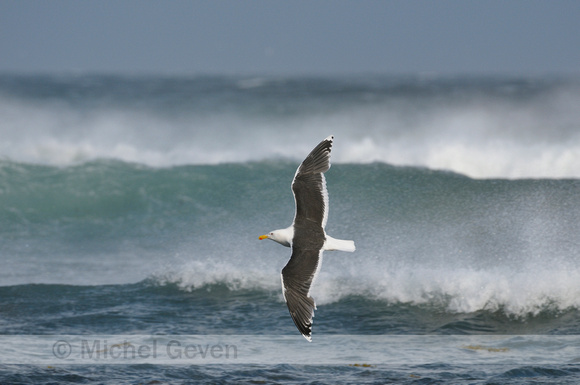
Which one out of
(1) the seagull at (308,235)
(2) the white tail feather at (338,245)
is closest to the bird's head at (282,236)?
(1) the seagull at (308,235)

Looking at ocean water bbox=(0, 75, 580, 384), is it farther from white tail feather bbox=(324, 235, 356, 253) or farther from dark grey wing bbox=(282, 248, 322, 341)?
white tail feather bbox=(324, 235, 356, 253)

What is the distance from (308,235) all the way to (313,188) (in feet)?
1.70

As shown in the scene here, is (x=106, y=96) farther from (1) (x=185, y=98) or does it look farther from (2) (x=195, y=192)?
(2) (x=195, y=192)

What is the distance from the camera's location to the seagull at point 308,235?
26.1ft

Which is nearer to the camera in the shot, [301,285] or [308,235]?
[301,285]

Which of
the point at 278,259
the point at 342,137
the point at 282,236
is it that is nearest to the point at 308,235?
the point at 282,236

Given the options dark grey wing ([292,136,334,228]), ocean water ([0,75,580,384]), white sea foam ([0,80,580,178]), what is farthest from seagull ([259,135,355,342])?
white sea foam ([0,80,580,178])

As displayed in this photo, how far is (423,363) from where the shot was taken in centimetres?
871

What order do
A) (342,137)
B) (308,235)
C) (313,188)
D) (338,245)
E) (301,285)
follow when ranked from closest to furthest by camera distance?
1. (301,285)
2. (338,245)
3. (308,235)
4. (313,188)
5. (342,137)

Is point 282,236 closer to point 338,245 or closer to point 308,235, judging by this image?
point 308,235

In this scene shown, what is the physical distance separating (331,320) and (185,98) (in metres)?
36.7

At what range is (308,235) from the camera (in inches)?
332

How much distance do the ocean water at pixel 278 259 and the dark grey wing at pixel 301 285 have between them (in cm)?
81

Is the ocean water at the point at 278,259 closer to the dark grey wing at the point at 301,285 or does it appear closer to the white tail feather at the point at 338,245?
the dark grey wing at the point at 301,285
